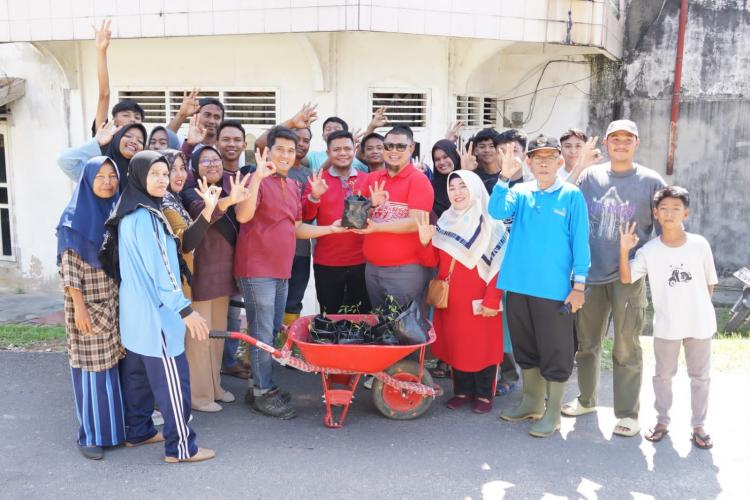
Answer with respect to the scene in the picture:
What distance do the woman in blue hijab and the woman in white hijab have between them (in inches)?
79.0

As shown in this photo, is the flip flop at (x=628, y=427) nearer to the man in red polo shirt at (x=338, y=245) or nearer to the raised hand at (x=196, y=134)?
the man in red polo shirt at (x=338, y=245)

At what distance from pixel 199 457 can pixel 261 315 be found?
39.7 inches

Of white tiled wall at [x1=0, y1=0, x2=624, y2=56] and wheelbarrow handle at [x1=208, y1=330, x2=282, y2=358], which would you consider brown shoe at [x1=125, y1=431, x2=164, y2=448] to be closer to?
wheelbarrow handle at [x1=208, y1=330, x2=282, y2=358]

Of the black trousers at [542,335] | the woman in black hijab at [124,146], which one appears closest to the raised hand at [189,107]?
the woman in black hijab at [124,146]

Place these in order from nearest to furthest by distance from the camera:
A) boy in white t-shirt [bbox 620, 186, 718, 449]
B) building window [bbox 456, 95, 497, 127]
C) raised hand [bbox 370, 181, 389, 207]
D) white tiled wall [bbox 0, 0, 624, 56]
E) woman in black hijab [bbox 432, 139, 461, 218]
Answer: boy in white t-shirt [bbox 620, 186, 718, 449] → raised hand [bbox 370, 181, 389, 207] → woman in black hijab [bbox 432, 139, 461, 218] → white tiled wall [bbox 0, 0, 624, 56] → building window [bbox 456, 95, 497, 127]

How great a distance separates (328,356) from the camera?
13.6 feet

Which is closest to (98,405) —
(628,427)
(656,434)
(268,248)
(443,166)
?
(268,248)

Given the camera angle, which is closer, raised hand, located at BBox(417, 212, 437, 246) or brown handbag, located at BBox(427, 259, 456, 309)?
raised hand, located at BBox(417, 212, 437, 246)

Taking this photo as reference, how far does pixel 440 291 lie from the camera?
4660 millimetres

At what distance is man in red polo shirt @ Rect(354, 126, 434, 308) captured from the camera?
4598 mm

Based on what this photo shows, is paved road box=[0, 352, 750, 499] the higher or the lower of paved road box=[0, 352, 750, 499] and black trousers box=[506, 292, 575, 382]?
the lower

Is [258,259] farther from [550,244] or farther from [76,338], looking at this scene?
[550,244]

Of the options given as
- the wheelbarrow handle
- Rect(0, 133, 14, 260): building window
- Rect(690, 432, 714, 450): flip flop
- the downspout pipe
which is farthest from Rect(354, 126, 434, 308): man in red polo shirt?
Rect(0, 133, 14, 260): building window

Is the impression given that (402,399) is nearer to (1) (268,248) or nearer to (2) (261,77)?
(1) (268,248)
